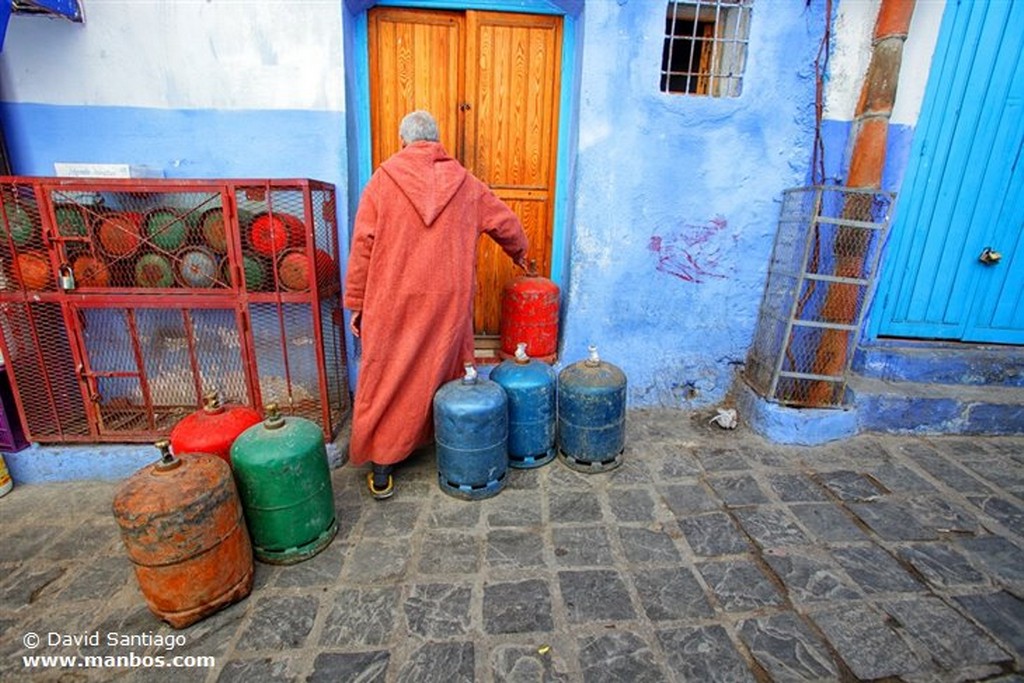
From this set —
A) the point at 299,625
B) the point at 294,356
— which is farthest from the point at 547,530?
the point at 294,356

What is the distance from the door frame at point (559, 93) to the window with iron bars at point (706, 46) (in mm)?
771

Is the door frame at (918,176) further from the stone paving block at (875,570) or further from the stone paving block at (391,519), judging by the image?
the stone paving block at (391,519)

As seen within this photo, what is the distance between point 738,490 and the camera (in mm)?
3340

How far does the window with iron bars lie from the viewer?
3938 millimetres

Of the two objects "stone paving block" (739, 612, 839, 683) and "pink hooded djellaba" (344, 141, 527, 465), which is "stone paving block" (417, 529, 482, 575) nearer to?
"pink hooded djellaba" (344, 141, 527, 465)

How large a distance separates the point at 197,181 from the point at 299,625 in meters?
2.60

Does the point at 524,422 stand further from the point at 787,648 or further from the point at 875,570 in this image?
the point at 875,570

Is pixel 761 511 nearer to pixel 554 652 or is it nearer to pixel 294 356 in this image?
pixel 554 652

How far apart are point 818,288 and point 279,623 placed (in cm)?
442

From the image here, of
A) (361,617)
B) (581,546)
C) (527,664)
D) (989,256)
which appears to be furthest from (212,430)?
(989,256)

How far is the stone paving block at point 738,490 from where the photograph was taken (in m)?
3.22

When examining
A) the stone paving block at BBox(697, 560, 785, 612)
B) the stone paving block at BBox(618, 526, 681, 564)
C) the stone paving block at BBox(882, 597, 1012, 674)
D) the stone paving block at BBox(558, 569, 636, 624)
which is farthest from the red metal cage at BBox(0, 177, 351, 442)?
the stone paving block at BBox(882, 597, 1012, 674)

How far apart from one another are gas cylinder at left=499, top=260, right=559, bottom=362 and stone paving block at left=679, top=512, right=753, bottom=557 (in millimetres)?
1792

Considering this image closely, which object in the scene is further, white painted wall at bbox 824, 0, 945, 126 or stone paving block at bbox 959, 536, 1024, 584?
white painted wall at bbox 824, 0, 945, 126
